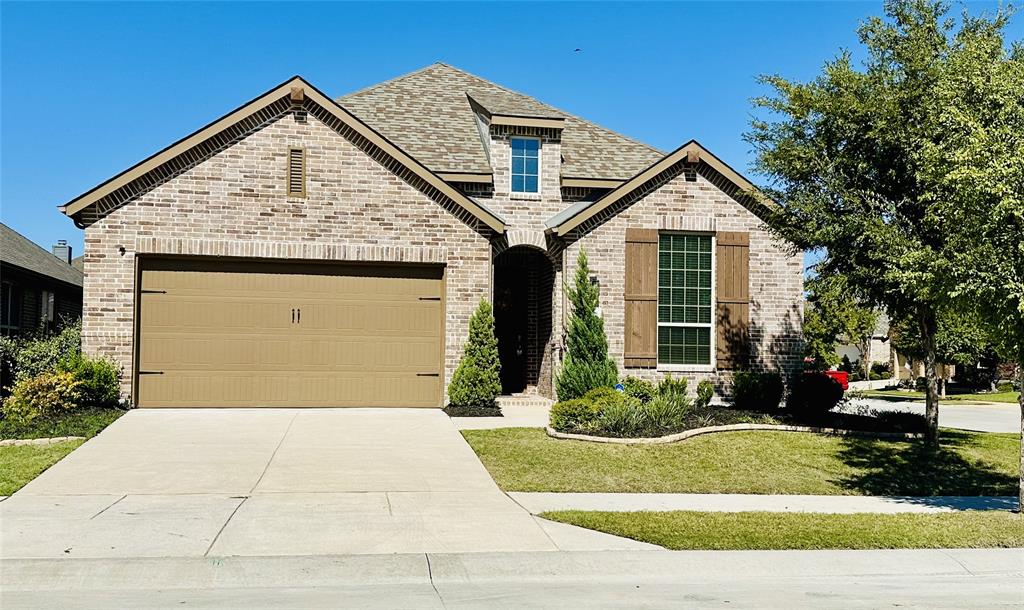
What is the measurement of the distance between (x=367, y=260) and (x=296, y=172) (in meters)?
2.20

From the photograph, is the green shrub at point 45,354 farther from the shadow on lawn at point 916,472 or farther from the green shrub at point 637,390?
the shadow on lawn at point 916,472

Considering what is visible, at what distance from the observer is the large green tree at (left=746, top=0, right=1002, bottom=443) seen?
47.1 feet

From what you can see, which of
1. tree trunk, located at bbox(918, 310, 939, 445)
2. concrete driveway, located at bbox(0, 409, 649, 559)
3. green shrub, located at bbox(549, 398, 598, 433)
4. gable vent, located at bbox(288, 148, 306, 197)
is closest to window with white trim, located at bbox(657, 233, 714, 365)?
green shrub, located at bbox(549, 398, 598, 433)

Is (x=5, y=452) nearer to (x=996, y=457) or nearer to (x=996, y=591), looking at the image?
(x=996, y=591)

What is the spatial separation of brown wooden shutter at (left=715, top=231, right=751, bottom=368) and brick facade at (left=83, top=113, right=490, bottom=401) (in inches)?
213

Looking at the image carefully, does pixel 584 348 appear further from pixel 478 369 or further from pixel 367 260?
pixel 367 260

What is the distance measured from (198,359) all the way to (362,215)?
4167mm

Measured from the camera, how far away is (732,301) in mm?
19781

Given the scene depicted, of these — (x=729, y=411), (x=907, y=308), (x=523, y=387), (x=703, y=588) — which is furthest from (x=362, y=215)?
(x=703, y=588)

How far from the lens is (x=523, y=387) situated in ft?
71.2

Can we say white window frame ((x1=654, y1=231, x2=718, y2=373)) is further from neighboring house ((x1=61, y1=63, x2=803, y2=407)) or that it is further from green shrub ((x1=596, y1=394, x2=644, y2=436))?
green shrub ((x1=596, y1=394, x2=644, y2=436))

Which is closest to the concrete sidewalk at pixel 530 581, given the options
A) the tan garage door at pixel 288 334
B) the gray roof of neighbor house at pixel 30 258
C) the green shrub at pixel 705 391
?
the tan garage door at pixel 288 334

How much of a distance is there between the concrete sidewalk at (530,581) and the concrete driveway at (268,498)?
1.34 feet

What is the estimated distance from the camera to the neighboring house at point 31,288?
21094 mm
